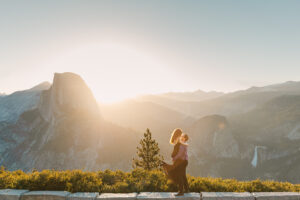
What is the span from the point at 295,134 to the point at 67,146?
119m

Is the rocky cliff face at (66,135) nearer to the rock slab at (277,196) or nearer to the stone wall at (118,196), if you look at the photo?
the stone wall at (118,196)

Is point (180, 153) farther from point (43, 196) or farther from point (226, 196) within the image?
point (43, 196)

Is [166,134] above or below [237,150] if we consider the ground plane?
above

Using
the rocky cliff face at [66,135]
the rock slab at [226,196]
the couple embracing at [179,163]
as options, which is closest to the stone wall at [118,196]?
the rock slab at [226,196]

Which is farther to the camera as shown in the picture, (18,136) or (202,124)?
(202,124)

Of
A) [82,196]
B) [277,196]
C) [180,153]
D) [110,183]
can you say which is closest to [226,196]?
[277,196]

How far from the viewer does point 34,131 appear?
97.8 m

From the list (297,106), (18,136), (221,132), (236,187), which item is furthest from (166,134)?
(236,187)

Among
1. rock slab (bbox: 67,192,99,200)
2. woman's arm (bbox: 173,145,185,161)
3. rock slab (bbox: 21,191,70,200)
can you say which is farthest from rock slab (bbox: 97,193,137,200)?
woman's arm (bbox: 173,145,185,161)

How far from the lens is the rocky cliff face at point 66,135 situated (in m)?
74.7

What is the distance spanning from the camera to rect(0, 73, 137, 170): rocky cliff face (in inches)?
2940

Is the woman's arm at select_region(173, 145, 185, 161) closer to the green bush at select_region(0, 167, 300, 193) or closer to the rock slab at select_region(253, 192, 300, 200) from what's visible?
the green bush at select_region(0, 167, 300, 193)

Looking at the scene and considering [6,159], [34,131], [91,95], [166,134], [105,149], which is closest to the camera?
[105,149]

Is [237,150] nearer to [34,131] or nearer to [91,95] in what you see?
[91,95]
